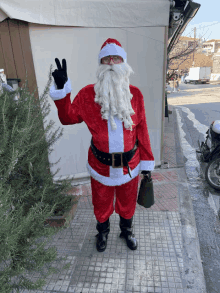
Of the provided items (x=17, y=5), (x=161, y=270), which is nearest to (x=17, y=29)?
(x=17, y=5)

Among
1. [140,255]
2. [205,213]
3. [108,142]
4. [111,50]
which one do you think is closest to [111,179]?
[108,142]

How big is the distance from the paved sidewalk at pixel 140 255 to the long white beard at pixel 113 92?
1.42 meters

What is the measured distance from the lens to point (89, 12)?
3.04 metres

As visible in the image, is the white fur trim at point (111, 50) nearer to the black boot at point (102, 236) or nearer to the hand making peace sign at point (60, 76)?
the hand making peace sign at point (60, 76)

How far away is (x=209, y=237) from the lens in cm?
272

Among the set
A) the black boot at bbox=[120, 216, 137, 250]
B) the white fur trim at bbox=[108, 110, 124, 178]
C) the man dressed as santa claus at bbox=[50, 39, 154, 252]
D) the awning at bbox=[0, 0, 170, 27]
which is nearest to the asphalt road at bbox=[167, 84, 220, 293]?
the black boot at bbox=[120, 216, 137, 250]

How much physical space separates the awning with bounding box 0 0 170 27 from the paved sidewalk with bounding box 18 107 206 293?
2646 mm

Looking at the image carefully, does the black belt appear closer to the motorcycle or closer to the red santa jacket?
the red santa jacket

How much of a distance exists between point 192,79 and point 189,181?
109 feet

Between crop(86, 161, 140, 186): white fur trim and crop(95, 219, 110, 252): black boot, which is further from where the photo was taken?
crop(95, 219, 110, 252): black boot

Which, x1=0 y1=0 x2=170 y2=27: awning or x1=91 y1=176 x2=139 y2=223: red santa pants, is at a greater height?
x1=0 y1=0 x2=170 y2=27: awning

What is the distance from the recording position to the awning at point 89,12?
2740 mm

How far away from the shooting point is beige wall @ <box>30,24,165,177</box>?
10.3 ft

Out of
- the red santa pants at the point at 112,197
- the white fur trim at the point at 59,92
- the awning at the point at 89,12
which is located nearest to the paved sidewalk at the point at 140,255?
the red santa pants at the point at 112,197
